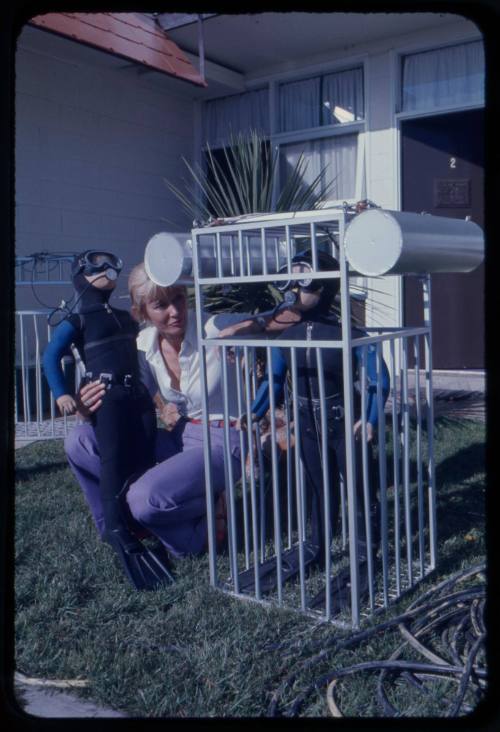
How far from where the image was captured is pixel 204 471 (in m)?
3.44

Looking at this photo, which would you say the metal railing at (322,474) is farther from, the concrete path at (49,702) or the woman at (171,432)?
the concrete path at (49,702)

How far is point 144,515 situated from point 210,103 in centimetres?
651

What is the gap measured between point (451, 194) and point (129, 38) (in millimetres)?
3331

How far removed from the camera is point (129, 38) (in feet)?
23.2

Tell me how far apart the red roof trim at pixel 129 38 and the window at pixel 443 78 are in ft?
6.53

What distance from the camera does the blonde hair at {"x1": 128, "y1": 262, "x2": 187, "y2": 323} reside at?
3604 millimetres

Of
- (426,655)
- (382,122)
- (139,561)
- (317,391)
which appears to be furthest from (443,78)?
(426,655)

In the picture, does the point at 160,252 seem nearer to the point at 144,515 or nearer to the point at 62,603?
the point at 144,515

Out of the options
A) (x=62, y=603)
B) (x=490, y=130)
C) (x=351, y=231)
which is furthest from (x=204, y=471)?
(x=490, y=130)

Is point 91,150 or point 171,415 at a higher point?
point 91,150

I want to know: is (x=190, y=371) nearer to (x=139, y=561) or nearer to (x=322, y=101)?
(x=139, y=561)

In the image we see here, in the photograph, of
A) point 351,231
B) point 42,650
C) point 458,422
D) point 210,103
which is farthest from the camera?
point 210,103

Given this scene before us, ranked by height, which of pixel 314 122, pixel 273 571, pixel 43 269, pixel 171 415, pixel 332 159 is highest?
pixel 314 122

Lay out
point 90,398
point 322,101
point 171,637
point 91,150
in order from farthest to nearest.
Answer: point 322,101 < point 91,150 < point 90,398 < point 171,637
